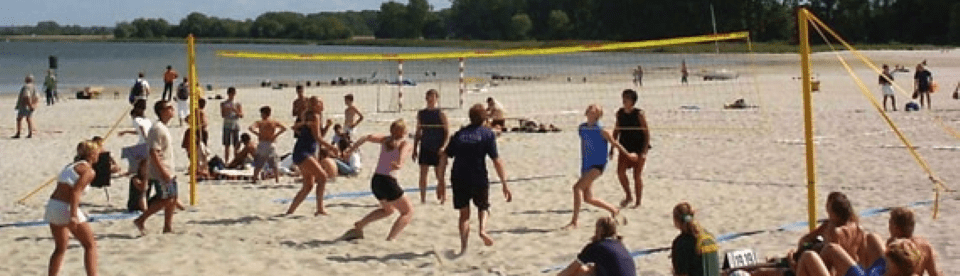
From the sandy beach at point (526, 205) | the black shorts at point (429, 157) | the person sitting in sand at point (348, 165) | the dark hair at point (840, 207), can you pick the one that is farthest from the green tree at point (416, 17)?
the dark hair at point (840, 207)

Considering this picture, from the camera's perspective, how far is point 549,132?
731 inches

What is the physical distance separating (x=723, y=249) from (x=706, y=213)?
170cm

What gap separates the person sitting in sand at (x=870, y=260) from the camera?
5.38m

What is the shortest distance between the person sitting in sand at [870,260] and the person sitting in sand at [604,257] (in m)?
0.82

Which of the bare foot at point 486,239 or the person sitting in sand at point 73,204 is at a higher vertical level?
the person sitting in sand at point 73,204

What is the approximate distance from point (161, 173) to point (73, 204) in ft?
6.41

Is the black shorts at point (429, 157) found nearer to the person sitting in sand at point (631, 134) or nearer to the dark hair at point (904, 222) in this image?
the person sitting in sand at point (631, 134)

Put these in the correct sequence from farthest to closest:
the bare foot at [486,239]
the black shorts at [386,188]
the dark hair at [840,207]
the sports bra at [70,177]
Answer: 1. the black shorts at [386,188]
2. the bare foot at [486,239]
3. the sports bra at [70,177]
4. the dark hair at [840,207]

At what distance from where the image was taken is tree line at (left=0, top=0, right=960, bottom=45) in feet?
256

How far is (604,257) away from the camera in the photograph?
20.1 feet

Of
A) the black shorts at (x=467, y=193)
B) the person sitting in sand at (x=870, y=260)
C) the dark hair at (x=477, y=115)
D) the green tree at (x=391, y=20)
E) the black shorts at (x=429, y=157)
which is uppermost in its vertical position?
the green tree at (x=391, y=20)

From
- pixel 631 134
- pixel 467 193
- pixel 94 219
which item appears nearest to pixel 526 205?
pixel 631 134

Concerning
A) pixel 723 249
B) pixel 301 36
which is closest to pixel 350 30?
pixel 301 36

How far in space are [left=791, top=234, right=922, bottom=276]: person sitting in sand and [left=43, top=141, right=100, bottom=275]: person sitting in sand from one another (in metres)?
3.82
